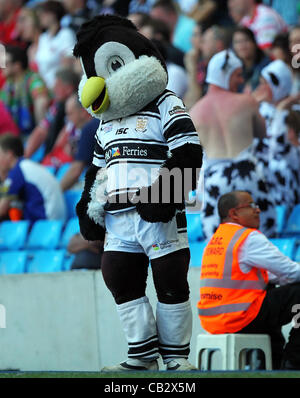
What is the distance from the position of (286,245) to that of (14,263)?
2.75m

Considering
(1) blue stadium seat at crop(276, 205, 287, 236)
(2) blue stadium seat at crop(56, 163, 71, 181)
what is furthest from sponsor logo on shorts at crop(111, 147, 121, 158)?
(2) blue stadium seat at crop(56, 163, 71, 181)

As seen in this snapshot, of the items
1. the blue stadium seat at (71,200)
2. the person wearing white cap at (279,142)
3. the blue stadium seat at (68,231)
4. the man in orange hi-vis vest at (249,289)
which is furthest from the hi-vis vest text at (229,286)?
the blue stadium seat at (71,200)

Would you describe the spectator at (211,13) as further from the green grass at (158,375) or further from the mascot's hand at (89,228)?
the green grass at (158,375)

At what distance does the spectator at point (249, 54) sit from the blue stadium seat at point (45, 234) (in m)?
2.07

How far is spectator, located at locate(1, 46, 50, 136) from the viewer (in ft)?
35.4

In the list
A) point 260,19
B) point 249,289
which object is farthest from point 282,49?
point 249,289

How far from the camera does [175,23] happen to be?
1018cm

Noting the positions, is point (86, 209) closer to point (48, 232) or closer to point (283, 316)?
point (283, 316)

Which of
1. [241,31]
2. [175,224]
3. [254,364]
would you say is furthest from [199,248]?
[175,224]

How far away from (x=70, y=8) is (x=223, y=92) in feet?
17.0

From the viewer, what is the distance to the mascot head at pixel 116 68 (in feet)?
14.2

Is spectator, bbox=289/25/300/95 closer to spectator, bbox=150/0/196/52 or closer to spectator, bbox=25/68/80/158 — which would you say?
spectator, bbox=150/0/196/52

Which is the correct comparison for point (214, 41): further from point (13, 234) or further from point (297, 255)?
point (297, 255)

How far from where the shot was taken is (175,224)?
435 centimetres
